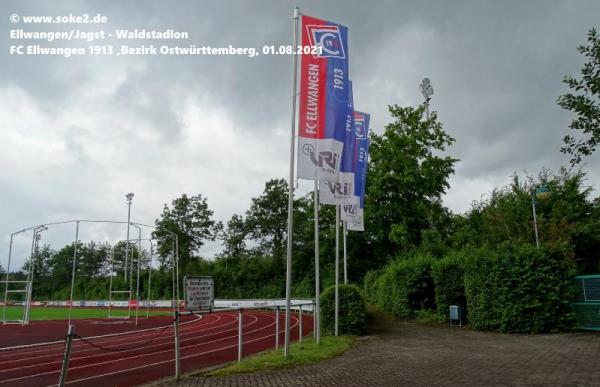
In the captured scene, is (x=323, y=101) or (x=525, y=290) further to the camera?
(x=525, y=290)

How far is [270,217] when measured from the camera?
170 feet

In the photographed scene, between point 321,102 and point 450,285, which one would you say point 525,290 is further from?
point 321,102

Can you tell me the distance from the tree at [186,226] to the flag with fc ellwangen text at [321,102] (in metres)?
51.6

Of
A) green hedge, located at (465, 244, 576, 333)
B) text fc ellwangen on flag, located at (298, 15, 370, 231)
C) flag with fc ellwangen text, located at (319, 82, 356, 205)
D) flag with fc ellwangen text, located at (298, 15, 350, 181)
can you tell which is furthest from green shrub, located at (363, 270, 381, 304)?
flag with fc ellwangen text, located at (298, 15, 350, 181)

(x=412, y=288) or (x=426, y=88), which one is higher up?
(x=426, y=88)

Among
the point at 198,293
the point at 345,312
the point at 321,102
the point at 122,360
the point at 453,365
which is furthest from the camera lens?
the point at 345,312

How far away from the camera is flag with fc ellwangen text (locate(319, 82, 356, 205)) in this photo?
13281 mm

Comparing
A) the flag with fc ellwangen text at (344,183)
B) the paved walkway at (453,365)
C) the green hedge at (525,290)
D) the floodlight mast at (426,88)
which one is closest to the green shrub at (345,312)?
the paved walkway at (453,365)

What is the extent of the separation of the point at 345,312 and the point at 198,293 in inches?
315

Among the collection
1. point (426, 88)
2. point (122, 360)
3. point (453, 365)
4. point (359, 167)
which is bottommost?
point (122, 360)

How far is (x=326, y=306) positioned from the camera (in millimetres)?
15969

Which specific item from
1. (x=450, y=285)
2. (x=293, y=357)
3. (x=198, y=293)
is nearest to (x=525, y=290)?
(x=450, y=285)

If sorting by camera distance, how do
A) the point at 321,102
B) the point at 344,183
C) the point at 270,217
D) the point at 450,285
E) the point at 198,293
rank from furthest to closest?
the point at 270,217
the point at 450,285
the point at 344,183
the point at 321,102
the point at 198,293

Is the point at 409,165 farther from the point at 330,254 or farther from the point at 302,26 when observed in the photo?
the point at 302,26
